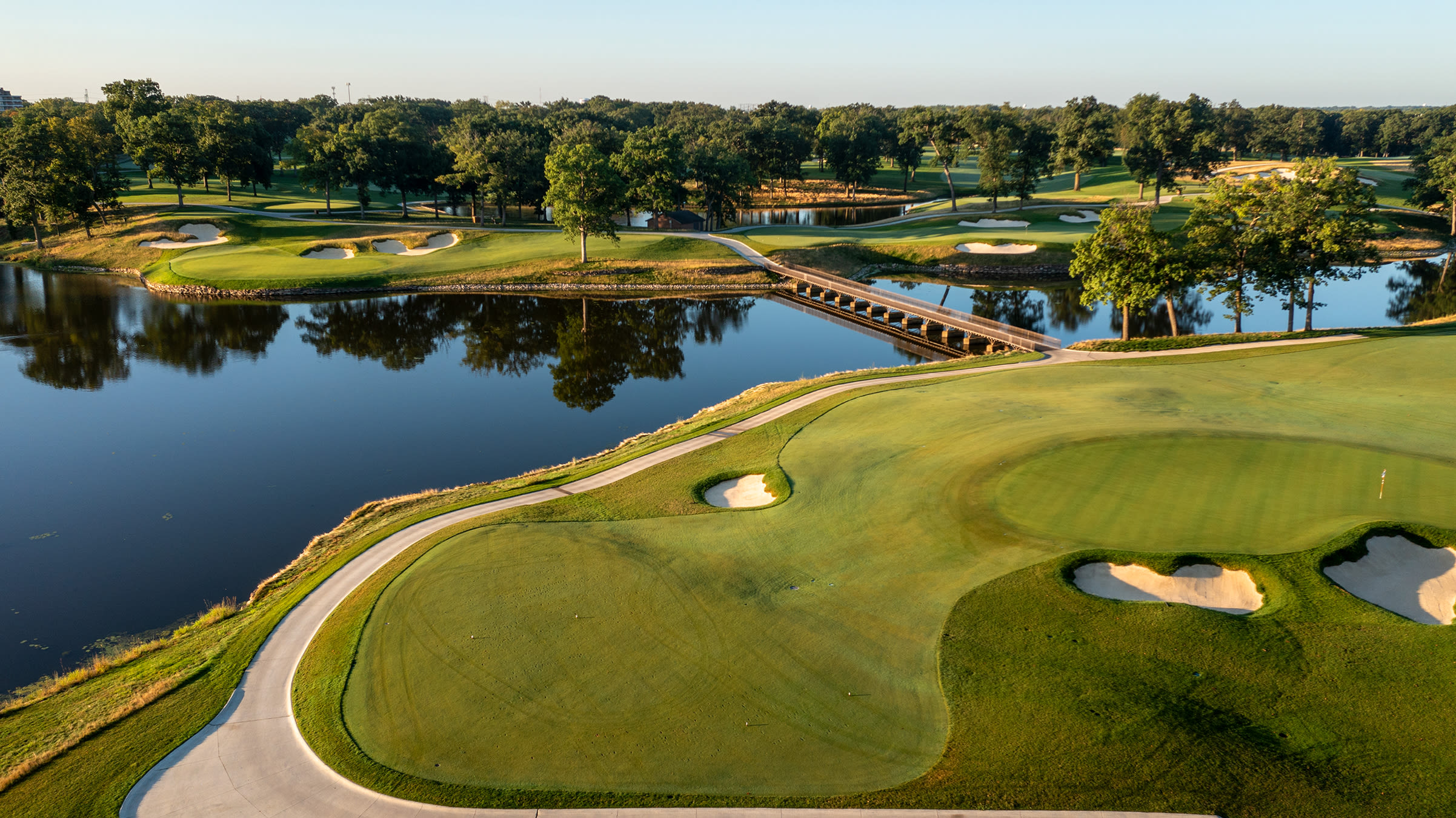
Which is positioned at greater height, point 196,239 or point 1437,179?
point 1437,179

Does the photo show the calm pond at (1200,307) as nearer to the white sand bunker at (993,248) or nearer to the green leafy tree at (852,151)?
the white sand bunker at (993,248)

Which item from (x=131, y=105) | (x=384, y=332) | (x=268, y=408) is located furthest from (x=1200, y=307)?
(x=131, y=105)

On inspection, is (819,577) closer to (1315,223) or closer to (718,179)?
(1315,223)

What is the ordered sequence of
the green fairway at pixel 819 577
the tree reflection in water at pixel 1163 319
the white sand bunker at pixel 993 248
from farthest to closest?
1. the white sand bunker at pixel 993 248
2. the tree reflection in water at pixel 1163 319
3. the green fairway at pixel 819 577

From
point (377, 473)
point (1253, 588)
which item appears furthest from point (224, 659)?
point (1253, 588)

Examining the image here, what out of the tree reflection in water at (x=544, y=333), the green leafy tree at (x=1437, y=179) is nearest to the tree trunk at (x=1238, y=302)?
the tree reflection in water at (x=544, y=333)

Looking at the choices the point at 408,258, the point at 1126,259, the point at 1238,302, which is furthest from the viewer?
the point at 408,258

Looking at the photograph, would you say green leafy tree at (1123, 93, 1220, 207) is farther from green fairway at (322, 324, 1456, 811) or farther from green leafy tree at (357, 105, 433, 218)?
green leafy tree at (357, 105, 433, 218)
